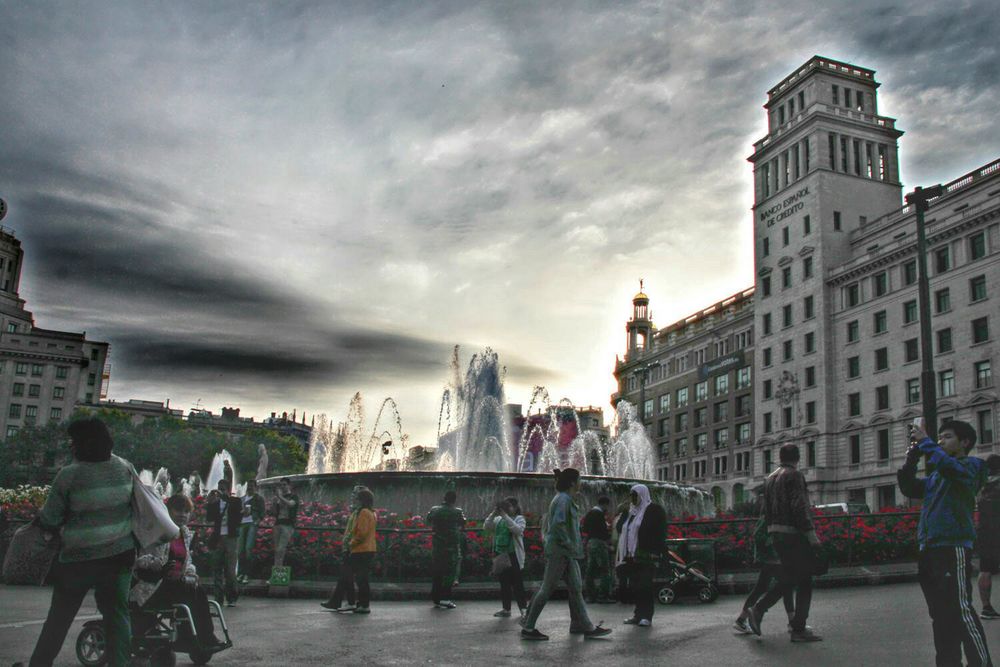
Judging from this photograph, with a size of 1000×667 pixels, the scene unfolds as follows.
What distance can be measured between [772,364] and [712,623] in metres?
56.6

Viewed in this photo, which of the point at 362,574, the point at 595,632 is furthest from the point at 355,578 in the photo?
the point at 595,632

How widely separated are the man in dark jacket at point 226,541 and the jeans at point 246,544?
1416mm

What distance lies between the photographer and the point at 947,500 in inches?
244

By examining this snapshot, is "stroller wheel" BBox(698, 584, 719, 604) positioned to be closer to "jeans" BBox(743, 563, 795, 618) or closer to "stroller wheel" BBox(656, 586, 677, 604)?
"stroller wheel" BBox(656, 586, 677, 604)

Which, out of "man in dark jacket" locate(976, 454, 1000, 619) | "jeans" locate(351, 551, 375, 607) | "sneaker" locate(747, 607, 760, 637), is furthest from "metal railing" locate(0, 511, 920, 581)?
"sneaker" locate(747, 607, 760, 637)

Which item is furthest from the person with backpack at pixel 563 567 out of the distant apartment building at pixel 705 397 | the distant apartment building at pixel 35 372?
the distant apartment building at pixel 35 372

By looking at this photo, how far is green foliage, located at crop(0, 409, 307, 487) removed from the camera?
78375mm

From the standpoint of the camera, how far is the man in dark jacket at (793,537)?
27.5 feet

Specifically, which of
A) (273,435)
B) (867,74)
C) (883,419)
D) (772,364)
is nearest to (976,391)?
(883,419)

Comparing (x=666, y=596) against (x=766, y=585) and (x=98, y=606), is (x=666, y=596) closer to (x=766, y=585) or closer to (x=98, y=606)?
(x=766, y=585)

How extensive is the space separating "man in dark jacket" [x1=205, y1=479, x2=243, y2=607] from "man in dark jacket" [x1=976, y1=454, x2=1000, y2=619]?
9511 mm

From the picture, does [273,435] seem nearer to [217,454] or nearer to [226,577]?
[217,454]

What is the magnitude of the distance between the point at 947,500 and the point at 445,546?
782 centimetres

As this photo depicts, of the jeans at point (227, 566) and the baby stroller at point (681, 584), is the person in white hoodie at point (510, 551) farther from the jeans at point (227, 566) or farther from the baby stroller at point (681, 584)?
the jeans at point (227, 566)
